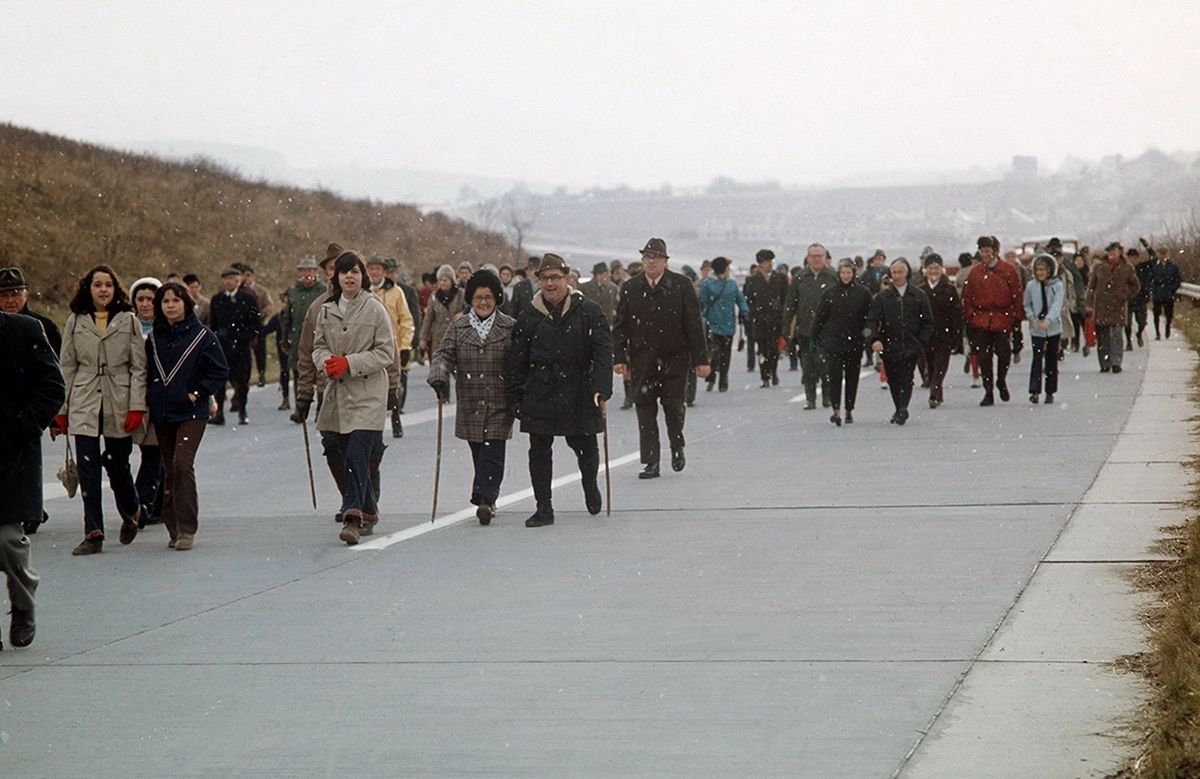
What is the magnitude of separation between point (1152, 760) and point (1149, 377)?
1941 cm

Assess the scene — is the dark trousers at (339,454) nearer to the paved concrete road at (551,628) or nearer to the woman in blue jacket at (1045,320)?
the paved concrete road at (551,628)

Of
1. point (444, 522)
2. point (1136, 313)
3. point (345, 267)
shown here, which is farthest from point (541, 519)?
point (1136, 313)

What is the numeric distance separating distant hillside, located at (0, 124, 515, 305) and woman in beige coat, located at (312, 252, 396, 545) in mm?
37686

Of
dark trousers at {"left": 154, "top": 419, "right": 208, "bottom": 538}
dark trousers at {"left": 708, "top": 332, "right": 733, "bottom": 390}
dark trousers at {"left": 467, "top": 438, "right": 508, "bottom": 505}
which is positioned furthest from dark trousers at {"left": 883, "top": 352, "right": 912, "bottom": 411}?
dark trousers at {"left": 154, "top": 419, "right": 208, "bottom": 538}

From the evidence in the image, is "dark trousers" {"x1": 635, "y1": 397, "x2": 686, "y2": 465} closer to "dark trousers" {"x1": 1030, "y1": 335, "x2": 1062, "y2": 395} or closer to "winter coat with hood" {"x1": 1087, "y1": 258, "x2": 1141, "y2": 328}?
"dark trousers" {"x1": 1030, "y1": 335, "x2": 1062, "y2": 395}

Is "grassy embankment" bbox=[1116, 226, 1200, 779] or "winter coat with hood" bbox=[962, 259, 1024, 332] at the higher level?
"winter coat with hood" bbox=[962, 259, 1024, 332]

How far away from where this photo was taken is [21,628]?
7.74m

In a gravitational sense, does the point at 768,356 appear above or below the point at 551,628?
below

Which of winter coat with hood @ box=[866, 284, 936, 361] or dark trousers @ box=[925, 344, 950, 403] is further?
dark trousers @ box=[925, 344, 950, 403]

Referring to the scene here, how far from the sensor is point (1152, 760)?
495cm

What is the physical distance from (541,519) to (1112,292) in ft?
51.1

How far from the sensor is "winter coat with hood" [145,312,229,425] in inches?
430

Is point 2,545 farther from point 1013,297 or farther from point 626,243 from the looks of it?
point 626,243

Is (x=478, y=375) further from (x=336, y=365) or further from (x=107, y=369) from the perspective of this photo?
(x=107, y=369)
